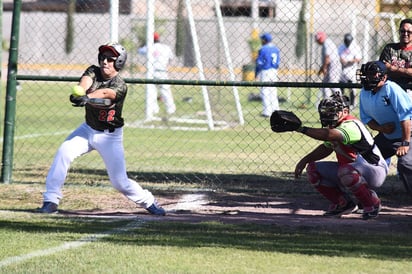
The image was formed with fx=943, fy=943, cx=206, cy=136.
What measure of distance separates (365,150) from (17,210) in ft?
11.8

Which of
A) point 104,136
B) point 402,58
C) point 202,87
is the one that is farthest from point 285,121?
point 202,87

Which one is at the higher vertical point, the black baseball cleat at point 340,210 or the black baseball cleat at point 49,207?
the black baseball cleat at point 340,210

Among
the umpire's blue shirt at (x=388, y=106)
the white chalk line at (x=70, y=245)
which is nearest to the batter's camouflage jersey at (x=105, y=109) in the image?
the white chalk line at (x=70, y=245)

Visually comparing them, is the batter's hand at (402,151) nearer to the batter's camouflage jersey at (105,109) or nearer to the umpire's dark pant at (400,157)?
the umpire's dark pant at (400,157)

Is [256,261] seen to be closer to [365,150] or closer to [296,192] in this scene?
[365,150]

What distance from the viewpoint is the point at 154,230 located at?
8.63 meters

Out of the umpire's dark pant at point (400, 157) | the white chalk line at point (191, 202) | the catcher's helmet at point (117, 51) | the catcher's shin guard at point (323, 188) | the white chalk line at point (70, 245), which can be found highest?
the catcher's helmet at point (117, 51)

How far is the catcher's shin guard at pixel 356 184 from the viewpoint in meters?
9.23

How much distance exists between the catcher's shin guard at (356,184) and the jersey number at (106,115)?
91.0 inches

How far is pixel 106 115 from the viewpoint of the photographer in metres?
9.30

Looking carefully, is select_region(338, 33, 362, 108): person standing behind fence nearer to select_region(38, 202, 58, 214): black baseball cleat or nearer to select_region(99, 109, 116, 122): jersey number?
select_region(99, 109, 116, 122): jersey number

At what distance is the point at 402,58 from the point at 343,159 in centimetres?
208

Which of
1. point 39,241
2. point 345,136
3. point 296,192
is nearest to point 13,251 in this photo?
point 39,241

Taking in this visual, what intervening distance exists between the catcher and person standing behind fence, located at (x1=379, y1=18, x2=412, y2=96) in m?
1.61
